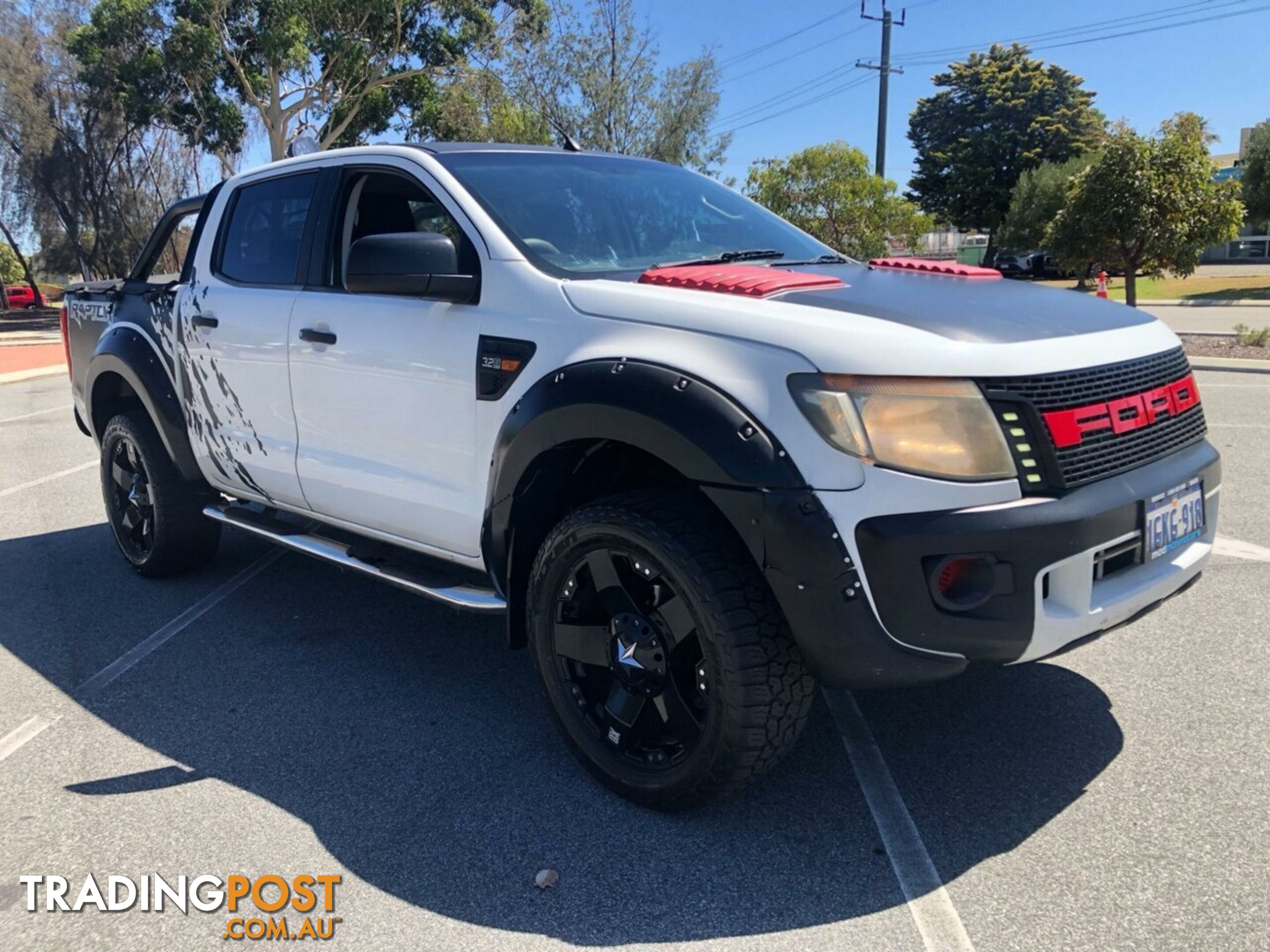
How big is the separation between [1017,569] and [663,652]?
927 mm

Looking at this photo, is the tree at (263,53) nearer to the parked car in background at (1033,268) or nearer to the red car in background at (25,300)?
the red car in background at (25,300)

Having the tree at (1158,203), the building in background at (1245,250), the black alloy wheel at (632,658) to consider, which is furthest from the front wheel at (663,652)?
the building in background at (1245,250)

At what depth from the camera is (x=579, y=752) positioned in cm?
303

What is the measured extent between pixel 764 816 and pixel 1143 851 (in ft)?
3.14

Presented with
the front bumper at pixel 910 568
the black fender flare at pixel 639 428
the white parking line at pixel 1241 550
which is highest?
the black fender flare at pixel 639 428

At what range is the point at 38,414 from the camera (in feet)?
38.9

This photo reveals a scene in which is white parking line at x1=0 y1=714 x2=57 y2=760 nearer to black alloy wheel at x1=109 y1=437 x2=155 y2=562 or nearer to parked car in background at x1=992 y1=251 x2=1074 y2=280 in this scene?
black alloy wheel at x1=109 y1=437 x2=155 y2=562

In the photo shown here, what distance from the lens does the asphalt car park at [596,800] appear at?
2441 mm

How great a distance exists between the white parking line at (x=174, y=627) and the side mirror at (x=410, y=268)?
192 centimetres

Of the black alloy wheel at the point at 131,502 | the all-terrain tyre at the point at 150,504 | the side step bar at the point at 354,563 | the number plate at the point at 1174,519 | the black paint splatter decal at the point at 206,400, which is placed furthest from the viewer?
the black alloy wheel at the point at 131,502

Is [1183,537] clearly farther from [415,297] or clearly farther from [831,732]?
[415,297]

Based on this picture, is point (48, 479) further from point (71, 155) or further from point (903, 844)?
point (71, 155)

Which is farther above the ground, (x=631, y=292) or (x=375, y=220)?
(x=375, y=220)

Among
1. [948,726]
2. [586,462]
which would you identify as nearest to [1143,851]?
[948,726]
